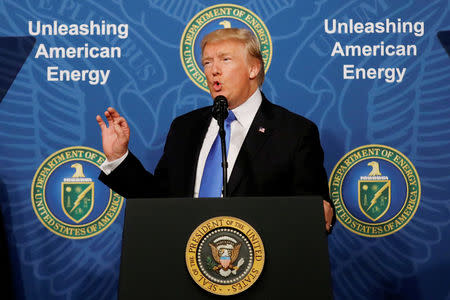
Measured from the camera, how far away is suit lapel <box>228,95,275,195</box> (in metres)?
2.10

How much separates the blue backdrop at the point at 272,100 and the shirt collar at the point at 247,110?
0.28 metres

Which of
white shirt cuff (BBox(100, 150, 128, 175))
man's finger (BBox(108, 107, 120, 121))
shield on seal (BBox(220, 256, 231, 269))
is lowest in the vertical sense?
shield on seal (BBox(220, 256, 231, 269))

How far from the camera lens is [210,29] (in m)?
2.74

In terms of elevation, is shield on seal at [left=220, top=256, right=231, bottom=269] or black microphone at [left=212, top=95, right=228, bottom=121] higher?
black microphone at [left=212, top=95, right=228, bottom=121]

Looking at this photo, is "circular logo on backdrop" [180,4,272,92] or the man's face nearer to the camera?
the man's face

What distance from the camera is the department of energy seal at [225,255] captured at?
129cm

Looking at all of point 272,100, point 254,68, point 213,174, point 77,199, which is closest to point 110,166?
point 213,174

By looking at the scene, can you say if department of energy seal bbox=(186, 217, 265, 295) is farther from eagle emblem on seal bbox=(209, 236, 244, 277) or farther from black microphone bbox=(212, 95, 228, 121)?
black microphone bbox=(212, 95, 228, 121)

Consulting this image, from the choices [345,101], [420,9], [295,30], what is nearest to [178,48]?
[295,30]

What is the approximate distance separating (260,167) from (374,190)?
85cm

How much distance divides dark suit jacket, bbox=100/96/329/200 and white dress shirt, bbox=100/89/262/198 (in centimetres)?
2

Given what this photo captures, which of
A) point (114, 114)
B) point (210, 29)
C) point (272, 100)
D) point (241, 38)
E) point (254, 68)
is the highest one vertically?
point (210, 29)

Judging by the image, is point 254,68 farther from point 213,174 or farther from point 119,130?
point 119,130

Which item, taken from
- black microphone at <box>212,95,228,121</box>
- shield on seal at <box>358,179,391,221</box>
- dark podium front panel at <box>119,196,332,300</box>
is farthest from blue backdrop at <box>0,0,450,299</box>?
dark podium front panel at <box>119,196,332,300</box>
